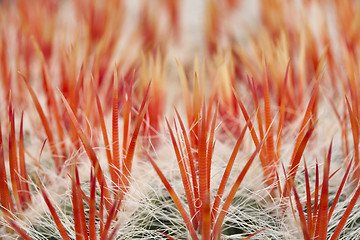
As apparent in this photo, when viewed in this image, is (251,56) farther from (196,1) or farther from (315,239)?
(315,239)

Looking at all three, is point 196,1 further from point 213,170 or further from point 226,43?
point 213,170

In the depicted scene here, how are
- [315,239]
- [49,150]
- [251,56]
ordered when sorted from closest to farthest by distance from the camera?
[315,239], [49,150], [251,56]

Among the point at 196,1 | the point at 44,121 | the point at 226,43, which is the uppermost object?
the point at 196,1

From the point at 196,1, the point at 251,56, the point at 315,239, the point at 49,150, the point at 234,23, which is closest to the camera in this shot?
the point at 315,239

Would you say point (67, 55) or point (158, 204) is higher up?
point (67, 55)

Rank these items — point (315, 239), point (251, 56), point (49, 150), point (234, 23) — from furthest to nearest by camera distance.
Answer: point (234, 23)
point (251, 56)
point (49, 150)
point (315, 239)

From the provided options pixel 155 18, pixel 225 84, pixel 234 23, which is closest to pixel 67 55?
pixel 225 84

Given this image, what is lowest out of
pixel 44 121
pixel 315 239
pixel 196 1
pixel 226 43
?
pixel 315 239

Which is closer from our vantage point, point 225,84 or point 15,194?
point 15,194

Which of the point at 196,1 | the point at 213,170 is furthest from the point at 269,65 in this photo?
the point at 196,1
